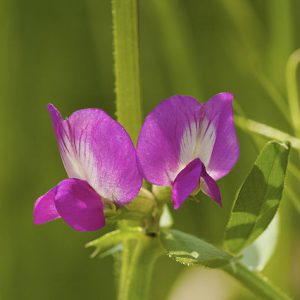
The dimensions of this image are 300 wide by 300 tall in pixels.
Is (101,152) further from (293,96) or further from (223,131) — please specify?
(293,96)

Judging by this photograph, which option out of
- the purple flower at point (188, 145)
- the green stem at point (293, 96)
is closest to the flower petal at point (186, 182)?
the purple flower at point (188, 145)

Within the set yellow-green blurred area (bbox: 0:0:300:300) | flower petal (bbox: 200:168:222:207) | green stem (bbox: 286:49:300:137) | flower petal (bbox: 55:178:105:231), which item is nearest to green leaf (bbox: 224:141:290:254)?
flower petal (bbox: 200:168:222:207)

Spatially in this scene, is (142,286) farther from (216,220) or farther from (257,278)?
(216,220)

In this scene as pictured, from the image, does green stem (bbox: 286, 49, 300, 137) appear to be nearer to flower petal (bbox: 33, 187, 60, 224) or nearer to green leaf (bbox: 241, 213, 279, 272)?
green leaf (bbox: 241, 213, 279, 272)

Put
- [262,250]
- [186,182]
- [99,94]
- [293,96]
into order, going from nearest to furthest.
A: [186,182]
[262,250]
[293,96]
[99,94]

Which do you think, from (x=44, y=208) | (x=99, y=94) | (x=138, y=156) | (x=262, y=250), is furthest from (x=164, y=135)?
(x=99, y=94)

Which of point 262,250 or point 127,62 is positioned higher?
point 127,62

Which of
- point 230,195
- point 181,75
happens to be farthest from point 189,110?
point 230,195

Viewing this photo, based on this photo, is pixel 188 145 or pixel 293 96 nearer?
pixel 188 145

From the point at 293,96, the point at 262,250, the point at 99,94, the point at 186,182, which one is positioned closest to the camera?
the point at 186,182
